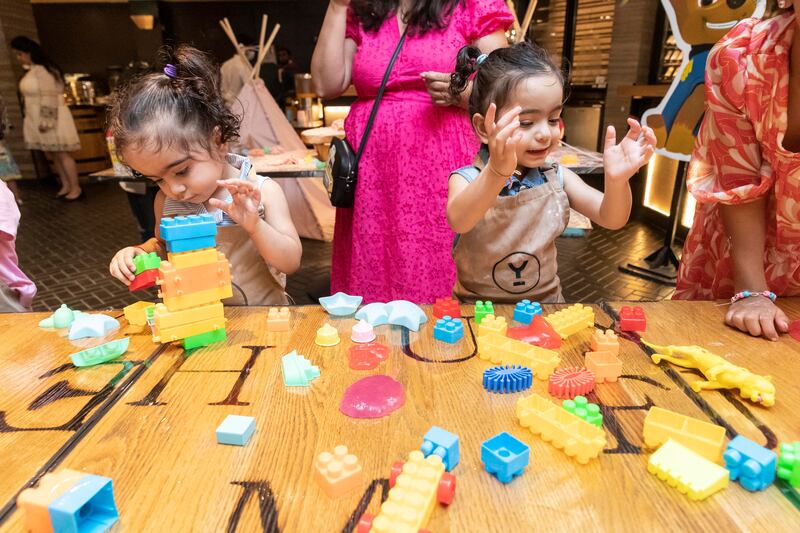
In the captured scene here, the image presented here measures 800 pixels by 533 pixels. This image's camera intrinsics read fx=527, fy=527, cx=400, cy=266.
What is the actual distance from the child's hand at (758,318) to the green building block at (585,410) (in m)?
0.55

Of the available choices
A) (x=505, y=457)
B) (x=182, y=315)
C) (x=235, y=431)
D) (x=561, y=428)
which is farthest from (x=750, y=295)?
(x=182, y=315)

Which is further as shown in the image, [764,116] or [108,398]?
[764,116]

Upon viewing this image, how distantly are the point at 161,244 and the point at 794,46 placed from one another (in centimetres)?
169

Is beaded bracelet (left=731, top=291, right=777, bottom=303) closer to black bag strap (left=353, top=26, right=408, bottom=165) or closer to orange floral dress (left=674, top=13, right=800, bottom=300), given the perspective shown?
orange floral dress (left=674, top=13, right=800, bottom=300)

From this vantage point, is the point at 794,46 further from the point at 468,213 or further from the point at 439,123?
the point at 439,123

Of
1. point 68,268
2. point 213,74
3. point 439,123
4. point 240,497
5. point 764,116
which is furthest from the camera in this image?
point 68,268

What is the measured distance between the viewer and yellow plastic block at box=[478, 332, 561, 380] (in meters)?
0.98

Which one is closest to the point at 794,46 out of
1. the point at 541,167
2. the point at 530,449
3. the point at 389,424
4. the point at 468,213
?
the point at 541,167

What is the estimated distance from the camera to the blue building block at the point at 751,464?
703 mm

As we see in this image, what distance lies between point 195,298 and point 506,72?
953mm

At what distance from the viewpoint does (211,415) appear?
881 millimetres

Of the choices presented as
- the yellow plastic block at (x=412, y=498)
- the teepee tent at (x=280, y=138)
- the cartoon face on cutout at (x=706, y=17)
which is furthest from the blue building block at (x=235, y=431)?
the teepee tent at (x=280, y=138)

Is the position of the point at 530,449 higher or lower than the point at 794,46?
lower

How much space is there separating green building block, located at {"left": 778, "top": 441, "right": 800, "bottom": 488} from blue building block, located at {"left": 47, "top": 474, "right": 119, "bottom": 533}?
0.89 meters
